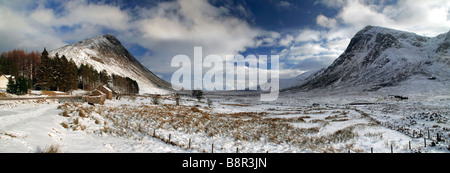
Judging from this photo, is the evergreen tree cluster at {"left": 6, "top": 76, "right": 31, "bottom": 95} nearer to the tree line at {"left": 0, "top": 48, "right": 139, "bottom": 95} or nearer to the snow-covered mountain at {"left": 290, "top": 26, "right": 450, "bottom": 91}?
the tree line at {"left": 0, "top": 48, "right": 139, "bottom": 95}

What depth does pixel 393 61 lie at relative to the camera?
141625 millimetres

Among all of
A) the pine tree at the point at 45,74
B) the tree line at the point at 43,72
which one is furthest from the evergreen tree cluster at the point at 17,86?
the pine tree at the point at 45,74

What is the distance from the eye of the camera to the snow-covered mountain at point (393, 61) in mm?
114213

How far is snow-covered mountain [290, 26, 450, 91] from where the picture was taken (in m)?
114

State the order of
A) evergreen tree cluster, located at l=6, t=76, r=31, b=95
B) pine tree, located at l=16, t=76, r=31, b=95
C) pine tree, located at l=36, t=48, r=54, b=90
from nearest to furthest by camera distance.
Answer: evergreen tree cluster, located at l=6, t=76, r=31, b=95, pine tree, located at l=16, t=76, r=31, b=95, pine tree, located at l=36, t=48, r=54, b=90

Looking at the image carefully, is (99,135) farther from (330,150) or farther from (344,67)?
(344,67)

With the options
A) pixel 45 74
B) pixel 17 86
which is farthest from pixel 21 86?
pixel 45 74

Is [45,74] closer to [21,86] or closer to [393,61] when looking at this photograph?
[21,86]

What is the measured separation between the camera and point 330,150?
47.7 ft

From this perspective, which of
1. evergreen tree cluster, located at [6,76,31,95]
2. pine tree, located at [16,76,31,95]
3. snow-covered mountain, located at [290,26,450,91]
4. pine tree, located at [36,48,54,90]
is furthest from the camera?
snow-covered mountain, located at [290,26,450,91]

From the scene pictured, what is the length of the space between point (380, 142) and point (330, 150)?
729 cm

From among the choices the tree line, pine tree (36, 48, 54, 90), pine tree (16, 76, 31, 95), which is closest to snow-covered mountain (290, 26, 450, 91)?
the tree line
